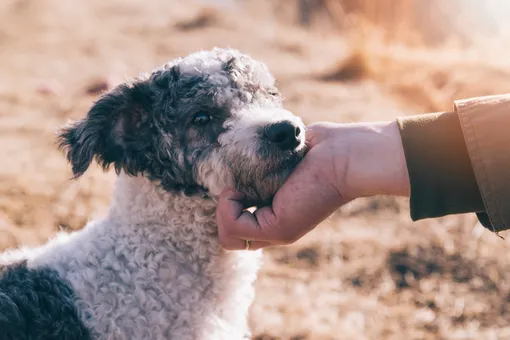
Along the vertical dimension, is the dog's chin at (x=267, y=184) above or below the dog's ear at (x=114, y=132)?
below

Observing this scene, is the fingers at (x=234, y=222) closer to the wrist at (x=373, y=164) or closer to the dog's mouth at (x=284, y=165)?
the dog's mouth at (x=284, y=165)

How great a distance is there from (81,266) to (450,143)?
1.74 metres

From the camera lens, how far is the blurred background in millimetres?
4441

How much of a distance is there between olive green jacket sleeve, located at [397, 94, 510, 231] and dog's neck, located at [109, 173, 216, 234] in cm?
100

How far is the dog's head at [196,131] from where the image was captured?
110 inches

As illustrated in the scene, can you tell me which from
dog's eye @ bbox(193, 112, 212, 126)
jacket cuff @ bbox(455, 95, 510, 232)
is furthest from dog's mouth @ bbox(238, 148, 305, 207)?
jacket cuff @ bbox(455, 95, 510, 232)

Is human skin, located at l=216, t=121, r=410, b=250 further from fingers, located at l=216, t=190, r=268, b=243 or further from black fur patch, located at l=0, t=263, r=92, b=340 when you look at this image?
black fur patch, located at l=0, t=263, r=92, b=340

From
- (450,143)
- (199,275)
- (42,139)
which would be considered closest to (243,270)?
(199,275)

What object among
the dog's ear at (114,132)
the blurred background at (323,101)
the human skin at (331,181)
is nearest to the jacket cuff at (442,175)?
the human skin at (331,181)

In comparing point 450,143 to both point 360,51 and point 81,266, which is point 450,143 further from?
point 360,51

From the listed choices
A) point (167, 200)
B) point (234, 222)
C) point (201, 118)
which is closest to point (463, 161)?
point (234, 222)

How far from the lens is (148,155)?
2998 mm

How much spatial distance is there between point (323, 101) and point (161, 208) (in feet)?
19.9

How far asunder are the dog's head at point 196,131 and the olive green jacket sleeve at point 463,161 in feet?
1.80
